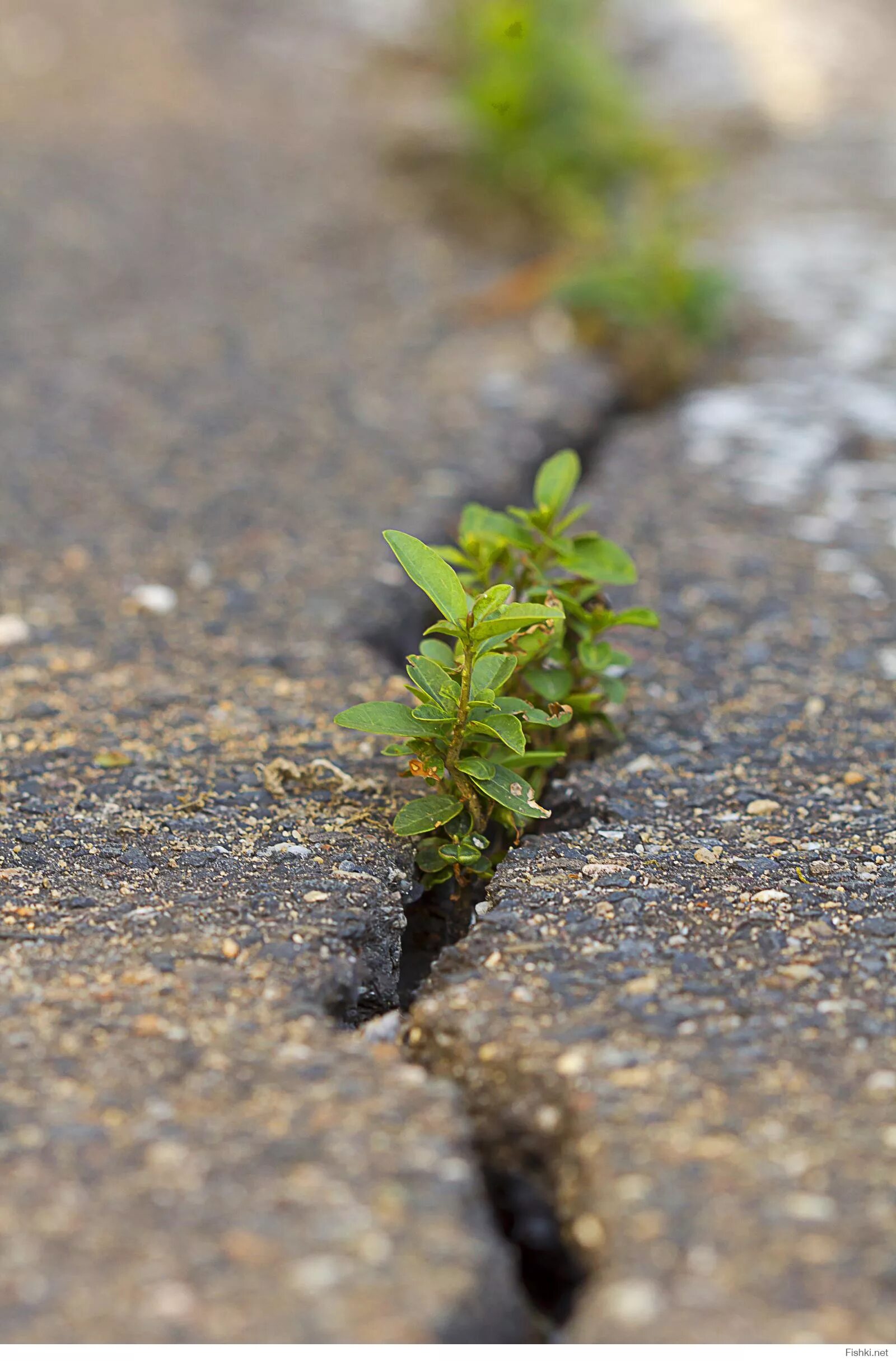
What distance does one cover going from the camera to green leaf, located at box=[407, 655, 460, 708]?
5.61 ft

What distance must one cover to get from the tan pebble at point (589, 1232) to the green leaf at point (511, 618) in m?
0.74

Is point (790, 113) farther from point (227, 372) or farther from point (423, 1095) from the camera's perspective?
point (423, 1095)

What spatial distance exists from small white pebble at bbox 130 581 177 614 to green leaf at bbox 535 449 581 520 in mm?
898

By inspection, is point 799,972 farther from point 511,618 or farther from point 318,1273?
point 318,1273

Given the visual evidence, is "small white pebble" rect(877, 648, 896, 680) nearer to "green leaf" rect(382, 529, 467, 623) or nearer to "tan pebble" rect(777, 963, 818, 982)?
"tan pebble" rect(777, 963, 818, 982)

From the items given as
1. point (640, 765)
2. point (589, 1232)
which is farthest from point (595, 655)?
point (589, 1232)

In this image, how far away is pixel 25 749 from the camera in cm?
209

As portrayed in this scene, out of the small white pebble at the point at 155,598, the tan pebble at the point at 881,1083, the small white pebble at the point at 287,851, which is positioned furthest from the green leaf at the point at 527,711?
the small white pebble at the point at 155,598

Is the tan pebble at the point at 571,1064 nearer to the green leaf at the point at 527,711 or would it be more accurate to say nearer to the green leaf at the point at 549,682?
the green leaf at the point at 527,711

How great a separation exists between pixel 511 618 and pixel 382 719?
0.24 m

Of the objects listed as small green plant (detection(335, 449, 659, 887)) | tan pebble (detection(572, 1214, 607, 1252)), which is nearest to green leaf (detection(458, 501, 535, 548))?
small green plant (detection(335, 449, 659, 887))

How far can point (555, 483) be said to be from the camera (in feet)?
6.73

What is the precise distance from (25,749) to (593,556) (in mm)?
1030

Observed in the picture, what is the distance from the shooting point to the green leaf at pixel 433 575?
1656 mm
